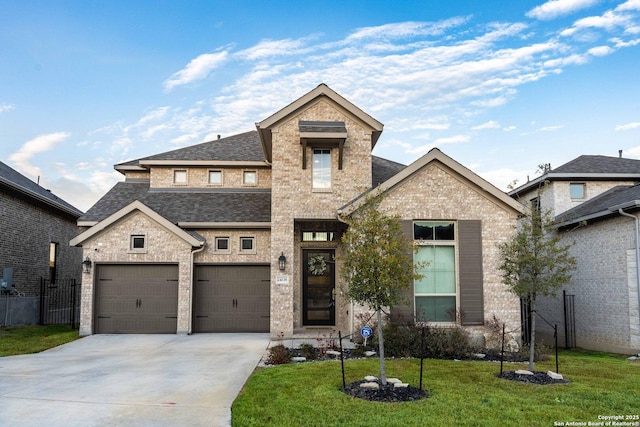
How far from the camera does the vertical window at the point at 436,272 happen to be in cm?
1301

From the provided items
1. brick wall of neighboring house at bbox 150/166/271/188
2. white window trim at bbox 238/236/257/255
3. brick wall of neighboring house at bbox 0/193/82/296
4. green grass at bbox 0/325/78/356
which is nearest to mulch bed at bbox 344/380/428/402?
white window trim at bbox 238/236/257/255

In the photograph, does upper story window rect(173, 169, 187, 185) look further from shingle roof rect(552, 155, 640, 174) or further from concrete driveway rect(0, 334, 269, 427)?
shingle roof rect(552, 155, 640, 174)

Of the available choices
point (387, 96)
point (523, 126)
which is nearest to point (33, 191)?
point (387, 96)

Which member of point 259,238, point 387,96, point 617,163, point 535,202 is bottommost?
point 259,238

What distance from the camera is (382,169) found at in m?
18.0

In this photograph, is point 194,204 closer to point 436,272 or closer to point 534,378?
point 436,272

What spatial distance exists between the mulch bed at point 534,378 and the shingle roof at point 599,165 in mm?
13248

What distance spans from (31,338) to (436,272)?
13.0 metres

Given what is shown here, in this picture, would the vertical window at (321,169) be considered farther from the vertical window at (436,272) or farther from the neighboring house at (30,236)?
the neighboring house at (30,236)

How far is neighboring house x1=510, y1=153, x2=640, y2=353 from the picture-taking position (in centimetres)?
1448

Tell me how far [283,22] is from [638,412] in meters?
13.4

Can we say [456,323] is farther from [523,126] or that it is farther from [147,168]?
[147,168]

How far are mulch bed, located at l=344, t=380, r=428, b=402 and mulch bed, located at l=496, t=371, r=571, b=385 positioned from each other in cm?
220

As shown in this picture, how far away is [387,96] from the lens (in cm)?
1859
